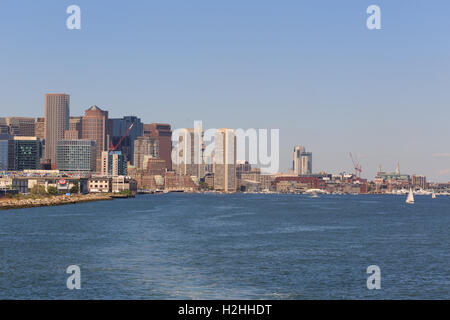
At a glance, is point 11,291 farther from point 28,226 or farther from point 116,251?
point 28,226

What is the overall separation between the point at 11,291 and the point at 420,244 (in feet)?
173

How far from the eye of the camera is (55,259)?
58750 mm
